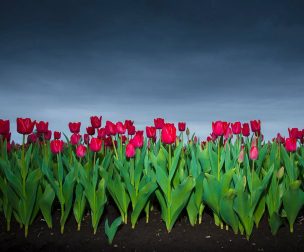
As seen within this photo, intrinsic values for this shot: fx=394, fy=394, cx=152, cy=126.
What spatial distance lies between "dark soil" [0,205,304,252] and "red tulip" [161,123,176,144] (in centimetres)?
158

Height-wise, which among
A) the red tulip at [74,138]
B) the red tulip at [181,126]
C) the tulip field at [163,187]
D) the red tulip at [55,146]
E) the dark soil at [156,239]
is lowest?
the dark soil at [156,239]

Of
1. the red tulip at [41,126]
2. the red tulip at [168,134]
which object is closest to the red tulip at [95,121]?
the red tulip at [41,126]

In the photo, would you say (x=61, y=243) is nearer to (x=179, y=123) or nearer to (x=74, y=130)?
(x=74, y=130)

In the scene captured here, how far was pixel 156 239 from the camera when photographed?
241 inches

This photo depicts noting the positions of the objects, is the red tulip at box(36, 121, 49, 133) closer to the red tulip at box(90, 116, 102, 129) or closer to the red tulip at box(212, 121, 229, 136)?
the red tulip at box(90, 116, 102, 129)

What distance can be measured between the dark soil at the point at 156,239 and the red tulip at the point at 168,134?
158cm

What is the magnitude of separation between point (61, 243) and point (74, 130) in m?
2.49

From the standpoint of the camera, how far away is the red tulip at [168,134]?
19.0 feet

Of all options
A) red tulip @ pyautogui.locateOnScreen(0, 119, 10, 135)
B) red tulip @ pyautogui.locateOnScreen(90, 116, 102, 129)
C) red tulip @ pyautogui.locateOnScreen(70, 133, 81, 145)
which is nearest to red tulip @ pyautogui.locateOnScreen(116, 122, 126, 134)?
red tulip @ pyautogui.locateOnScreen(90, 116, 102, 129)

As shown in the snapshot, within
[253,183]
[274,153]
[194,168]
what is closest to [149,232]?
[194,168]

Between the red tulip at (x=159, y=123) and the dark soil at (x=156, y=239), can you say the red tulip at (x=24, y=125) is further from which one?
the red tulip at (x=159, y=123)

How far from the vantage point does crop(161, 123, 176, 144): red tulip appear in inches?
229

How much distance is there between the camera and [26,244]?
6352 millimetres

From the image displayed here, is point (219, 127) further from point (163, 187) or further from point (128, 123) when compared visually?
point (128, 123)
